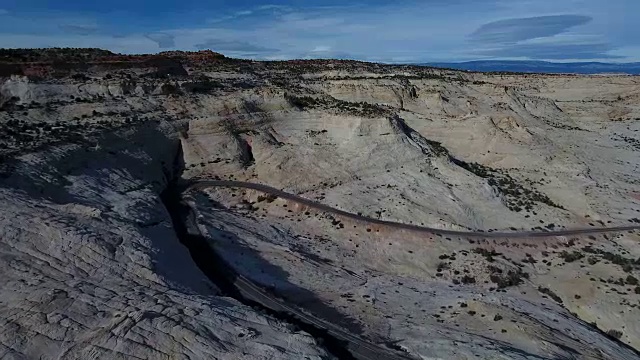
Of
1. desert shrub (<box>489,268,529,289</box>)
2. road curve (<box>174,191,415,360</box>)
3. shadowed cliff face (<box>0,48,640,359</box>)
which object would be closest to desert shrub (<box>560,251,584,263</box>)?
shadowed cliff face (<box>0,48,640,359</box>)

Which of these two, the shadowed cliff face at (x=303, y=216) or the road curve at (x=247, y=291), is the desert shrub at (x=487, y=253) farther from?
the road curve at (x=247, y=291)

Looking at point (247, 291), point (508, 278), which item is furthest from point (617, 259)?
point (247, 291)

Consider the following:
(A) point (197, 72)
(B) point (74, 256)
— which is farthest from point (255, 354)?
(A) point (197, 72)

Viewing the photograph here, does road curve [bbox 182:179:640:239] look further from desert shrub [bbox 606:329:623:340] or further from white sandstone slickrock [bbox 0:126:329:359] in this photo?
white sandstone slickrock [bbox 0:126:329:359]

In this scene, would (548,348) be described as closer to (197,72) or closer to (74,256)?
(74,256)

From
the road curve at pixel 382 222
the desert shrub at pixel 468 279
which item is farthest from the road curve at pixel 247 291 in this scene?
the desert shrub at pixel 468 279

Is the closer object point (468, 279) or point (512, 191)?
point (468, 279)

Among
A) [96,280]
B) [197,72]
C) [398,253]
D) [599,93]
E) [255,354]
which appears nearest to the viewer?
[255,354]

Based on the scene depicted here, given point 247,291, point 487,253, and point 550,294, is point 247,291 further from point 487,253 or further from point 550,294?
point 487,253
